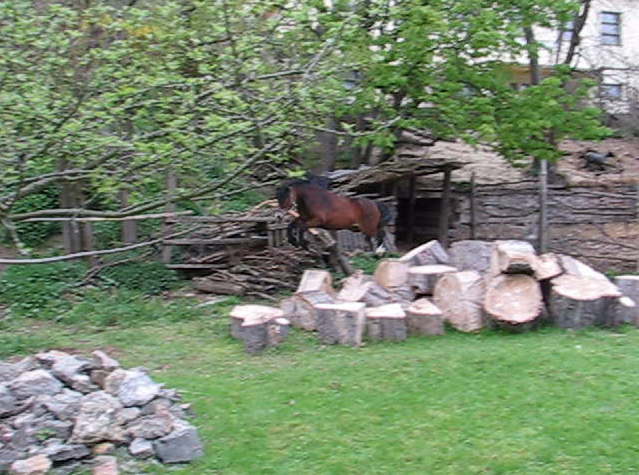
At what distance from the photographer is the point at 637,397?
6047 millimetres

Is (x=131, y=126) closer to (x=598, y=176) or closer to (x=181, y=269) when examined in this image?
(x=181, y=269)

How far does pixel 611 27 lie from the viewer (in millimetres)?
27656

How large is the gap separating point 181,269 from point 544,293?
5.90 metres

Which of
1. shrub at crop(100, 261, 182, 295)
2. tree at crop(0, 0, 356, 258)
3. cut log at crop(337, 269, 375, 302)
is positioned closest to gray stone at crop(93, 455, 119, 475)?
tree at crop(0, 0, 356, 258)

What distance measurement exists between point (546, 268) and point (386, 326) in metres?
1.98

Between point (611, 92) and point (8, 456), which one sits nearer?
point (8, 456)

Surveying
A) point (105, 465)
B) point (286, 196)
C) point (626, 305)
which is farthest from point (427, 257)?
point (105, 465)

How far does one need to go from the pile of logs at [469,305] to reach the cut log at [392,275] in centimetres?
16

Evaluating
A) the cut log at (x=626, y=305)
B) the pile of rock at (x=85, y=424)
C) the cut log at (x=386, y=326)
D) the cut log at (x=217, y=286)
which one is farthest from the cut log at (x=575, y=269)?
the pile of rock at (x=85, y=424)

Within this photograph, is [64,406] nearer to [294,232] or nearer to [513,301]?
[294,232]

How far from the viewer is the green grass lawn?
5191 mm

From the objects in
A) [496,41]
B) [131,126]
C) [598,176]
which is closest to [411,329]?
[131,126]

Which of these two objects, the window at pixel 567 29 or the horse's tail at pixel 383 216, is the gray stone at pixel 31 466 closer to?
the horse's tail at pixel 383 216

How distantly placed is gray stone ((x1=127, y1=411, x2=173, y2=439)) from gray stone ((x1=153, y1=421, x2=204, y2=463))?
47 mm
